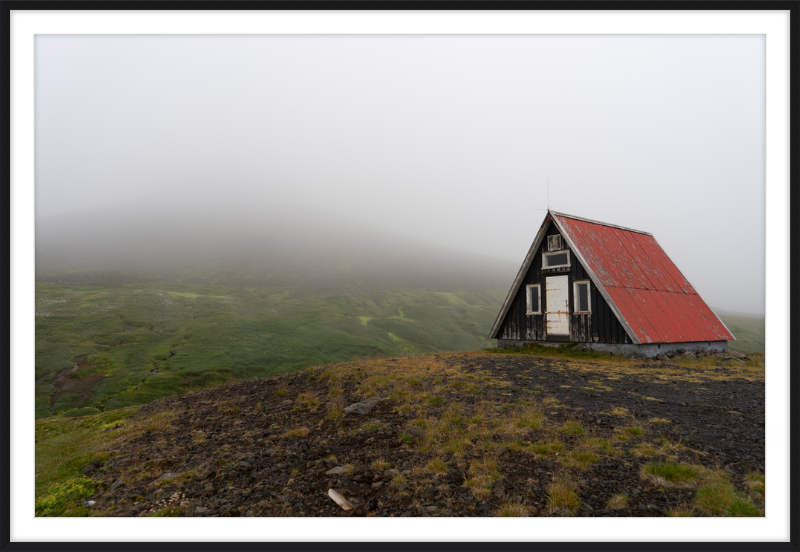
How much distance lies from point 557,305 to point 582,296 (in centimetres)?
149

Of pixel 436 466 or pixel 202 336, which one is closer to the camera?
pixel 436 466

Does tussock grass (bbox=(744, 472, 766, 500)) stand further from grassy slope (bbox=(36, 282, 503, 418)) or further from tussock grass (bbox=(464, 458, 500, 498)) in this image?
grassy slope (bbox=(36, 282, 503, 418))

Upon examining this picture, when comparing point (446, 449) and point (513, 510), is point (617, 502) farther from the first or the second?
point (446, 449)

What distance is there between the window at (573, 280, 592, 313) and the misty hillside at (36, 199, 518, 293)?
64.1 m

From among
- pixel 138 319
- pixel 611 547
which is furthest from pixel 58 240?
pixel 611 547

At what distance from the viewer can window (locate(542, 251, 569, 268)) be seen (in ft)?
73.6

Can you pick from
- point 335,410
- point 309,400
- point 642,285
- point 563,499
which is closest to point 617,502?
point 563,499

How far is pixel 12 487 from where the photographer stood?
474 centimetres

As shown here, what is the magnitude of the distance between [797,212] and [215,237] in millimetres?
175333

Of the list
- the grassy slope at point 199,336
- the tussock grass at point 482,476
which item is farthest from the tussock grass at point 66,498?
the grassy slope at point 199,336

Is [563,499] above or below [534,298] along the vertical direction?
below

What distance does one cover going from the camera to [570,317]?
21703 mm

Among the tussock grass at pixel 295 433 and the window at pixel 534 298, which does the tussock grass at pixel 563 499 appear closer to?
the tussock grass at pixel 295 433

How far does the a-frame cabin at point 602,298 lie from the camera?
19.7 meters
